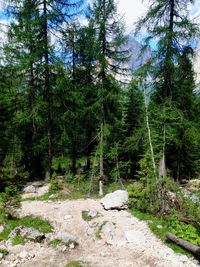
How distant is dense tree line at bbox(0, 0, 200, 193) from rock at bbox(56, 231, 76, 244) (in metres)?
5.49

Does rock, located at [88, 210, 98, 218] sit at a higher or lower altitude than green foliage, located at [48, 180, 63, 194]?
lower

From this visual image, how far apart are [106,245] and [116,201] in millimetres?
3994

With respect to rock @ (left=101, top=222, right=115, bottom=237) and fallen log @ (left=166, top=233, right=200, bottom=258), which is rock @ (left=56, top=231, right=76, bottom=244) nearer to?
rock @ (left=101, top=222, right=115, bottom=237)

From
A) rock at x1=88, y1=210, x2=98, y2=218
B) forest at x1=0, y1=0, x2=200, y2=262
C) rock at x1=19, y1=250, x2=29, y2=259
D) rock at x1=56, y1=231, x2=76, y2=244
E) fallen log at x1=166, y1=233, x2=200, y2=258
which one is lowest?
rock at x1=19, y1=250, x2=29, y2=259

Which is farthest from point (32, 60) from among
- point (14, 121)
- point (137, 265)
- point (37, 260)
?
point (137, 265)

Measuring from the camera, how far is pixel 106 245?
11.8m

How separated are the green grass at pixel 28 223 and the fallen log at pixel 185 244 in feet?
16.8

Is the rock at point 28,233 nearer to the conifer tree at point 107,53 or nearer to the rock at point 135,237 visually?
the rock at point 135,237

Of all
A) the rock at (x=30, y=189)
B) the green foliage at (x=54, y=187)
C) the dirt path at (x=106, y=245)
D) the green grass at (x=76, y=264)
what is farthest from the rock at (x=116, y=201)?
the rock at (x=30, y=189)

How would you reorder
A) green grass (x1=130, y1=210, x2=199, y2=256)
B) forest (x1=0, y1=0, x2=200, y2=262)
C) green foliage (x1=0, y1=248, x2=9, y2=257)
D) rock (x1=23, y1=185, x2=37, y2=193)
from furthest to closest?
rock (x1=23, y1=185, x2=37, y2=193) → forest (x1=0, y1=0, x2=200, y2=262) → green grass (x1=130, y1=210, x2=199, y2=256) → green foliage (x1=0, y1=248, x2=9, y2=257)

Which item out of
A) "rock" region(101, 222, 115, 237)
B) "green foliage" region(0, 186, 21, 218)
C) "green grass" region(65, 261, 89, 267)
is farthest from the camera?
"green foliage" region(0, 186, 21, 218)

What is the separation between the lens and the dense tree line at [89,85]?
A: 19.0m

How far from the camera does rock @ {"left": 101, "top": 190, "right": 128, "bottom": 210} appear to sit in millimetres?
15398

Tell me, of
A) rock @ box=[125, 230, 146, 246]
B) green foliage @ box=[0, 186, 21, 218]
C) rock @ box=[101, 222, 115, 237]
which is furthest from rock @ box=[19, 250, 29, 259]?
rock @ box=[125, 230, 146, 246]
